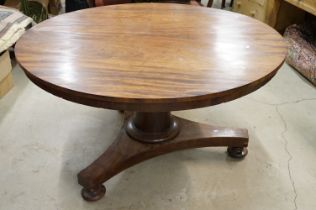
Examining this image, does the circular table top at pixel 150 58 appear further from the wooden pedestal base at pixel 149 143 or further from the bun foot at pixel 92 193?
the bun foot at pixel 92 193

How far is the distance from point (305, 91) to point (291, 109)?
0.93 feet

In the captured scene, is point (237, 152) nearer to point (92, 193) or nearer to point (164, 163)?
point (164, 163)

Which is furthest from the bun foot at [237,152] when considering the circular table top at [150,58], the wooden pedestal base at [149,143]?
the circular table top at [150,58]

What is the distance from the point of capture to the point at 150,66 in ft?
2.99

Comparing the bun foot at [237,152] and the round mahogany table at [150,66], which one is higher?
the round mahogany table at [150,66]

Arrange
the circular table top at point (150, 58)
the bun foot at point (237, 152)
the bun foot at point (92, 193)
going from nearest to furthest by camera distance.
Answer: the circular table top at point (150, 58), the bun foot at point (92, 193), the bun foot at point (237, 152)

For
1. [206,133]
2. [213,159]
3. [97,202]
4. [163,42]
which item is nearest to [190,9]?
[163,42]

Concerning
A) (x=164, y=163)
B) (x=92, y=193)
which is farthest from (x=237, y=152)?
(x=92, y=193)

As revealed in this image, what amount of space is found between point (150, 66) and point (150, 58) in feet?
0.19

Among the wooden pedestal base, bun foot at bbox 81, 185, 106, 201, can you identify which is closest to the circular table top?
the wooden pedestal base

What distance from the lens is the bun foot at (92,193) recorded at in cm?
121

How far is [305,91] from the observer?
2.01m

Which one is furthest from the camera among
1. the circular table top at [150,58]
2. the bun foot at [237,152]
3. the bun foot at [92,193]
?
the bun foot at [237,152]

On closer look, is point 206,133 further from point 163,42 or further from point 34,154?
point 34,154
